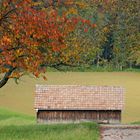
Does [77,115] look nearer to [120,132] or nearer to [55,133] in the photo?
[120,132]

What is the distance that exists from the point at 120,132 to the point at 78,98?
12.4m

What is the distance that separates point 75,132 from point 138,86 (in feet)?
99.4

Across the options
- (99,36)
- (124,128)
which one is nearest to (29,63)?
(124,128)

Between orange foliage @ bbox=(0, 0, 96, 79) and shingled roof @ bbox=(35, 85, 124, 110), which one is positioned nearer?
orange foliage @ bbox=(0, 0, 96, 79)

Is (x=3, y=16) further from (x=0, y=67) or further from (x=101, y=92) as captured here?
(x=101, y=92)

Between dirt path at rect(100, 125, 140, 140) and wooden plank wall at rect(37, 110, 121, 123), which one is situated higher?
dirt path at rect(100, 125, 140, 140)

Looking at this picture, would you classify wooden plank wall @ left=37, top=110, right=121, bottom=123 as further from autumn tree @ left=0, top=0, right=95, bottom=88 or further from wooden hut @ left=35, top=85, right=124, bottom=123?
autumn tree @ left=0, top=0, right=95, bottom=88

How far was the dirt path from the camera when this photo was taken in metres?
14.2

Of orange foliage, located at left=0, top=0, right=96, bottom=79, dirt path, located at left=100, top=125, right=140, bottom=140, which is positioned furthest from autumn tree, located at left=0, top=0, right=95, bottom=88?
dirt path, located at left=100, top=125, right=140, bottom=140

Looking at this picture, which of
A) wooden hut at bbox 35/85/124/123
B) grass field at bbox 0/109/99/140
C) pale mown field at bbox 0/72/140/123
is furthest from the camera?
pale mown field at bbox 0/72/140/123

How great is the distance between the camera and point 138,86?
1716 inches

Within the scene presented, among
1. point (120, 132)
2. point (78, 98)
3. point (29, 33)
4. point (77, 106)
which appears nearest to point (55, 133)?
point (120, 132)

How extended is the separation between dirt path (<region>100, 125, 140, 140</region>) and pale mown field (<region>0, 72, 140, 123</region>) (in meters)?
11.4

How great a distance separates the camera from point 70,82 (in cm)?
4619
